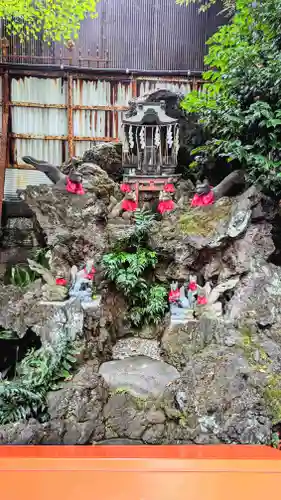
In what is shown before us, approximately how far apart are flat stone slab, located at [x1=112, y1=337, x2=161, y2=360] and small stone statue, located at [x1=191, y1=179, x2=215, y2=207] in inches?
122

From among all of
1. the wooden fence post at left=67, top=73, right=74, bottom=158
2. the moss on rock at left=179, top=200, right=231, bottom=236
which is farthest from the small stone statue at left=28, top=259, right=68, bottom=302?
the wooden fence post at left=67, top=73, right=74, bottom=158

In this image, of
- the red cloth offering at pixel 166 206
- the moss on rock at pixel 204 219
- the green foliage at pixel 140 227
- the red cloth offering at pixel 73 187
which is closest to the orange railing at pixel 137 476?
the moss on rock at pixel 204 219

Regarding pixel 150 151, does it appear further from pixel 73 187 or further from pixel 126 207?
pixel 73 187

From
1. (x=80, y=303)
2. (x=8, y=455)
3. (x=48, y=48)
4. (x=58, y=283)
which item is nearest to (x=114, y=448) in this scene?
(x=8, y=455)

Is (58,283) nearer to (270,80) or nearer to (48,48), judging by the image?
(270,80)

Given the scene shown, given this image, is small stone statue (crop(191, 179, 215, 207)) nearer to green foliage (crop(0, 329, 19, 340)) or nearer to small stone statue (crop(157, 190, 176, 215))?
small stone statue (crop(157, 190, 176, 215))

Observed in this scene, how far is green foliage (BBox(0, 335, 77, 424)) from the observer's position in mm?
4574

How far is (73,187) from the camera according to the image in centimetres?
725

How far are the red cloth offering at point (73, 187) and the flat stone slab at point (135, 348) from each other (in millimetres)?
3309

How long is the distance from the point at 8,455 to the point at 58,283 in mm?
5315

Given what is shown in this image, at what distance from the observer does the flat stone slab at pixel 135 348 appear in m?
6.50

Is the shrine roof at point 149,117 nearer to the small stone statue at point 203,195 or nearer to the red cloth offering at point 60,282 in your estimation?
the small stone statue at point 203,195

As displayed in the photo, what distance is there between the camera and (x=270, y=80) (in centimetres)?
645

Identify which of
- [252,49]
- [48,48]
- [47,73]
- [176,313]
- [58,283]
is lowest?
[176,313]
